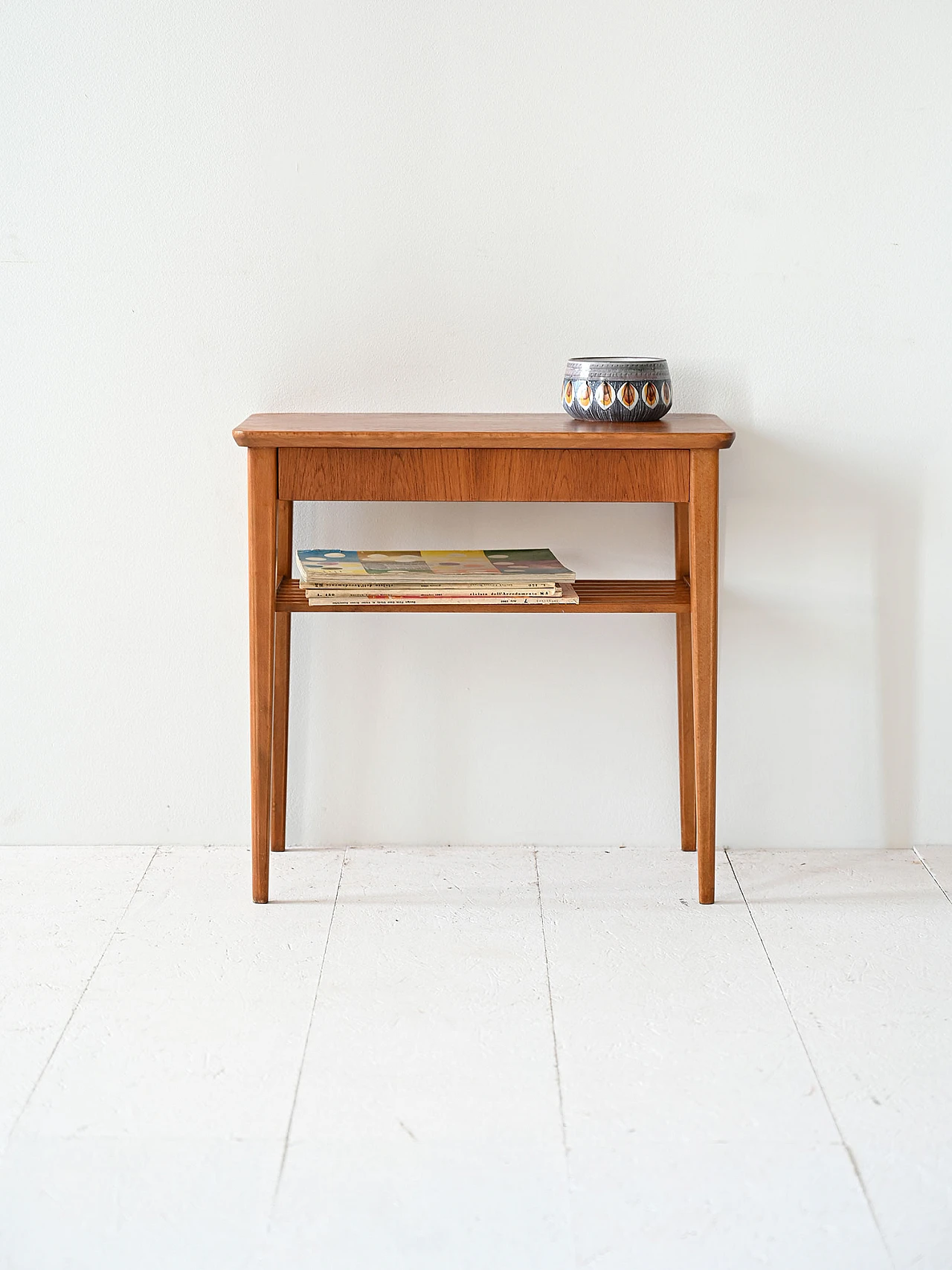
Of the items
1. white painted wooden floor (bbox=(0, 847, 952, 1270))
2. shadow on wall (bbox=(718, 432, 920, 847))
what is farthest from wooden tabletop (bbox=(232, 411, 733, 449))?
white painted wooden floor (bbox=(0, 847, 952, 1270))

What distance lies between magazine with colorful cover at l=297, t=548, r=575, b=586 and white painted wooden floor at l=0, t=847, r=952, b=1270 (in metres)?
0.57

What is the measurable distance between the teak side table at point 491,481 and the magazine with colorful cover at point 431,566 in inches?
2.0

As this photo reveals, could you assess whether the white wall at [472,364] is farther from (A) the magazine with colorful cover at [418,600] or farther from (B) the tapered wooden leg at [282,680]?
(A) the magazine with colorful cover at [418,600]

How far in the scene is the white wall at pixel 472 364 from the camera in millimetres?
2088

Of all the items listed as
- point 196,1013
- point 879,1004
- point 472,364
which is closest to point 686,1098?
point 879,1004

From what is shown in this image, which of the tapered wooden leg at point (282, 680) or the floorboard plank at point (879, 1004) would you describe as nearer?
the floorboard plank at point (879, 1004)

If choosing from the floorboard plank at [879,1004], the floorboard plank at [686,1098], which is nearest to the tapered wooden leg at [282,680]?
the floorboard plank at [686,1098]

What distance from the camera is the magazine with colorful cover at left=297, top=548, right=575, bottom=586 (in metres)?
1.99

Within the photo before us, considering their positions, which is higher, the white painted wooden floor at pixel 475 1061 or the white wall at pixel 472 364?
the white wall at pixel 472 364

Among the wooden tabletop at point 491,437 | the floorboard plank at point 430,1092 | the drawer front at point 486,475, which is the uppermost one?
the wooden tabletop at point 491,437

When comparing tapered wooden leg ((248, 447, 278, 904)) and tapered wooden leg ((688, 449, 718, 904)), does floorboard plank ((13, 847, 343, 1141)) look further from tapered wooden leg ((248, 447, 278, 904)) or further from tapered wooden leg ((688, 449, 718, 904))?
tapered wooden leg ((688, 449, 718, 904))

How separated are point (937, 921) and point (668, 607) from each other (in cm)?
70

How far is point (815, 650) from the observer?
230 centimetres

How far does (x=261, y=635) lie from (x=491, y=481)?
1.49 ft
